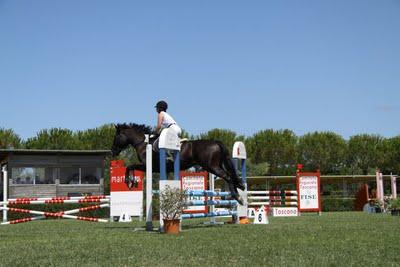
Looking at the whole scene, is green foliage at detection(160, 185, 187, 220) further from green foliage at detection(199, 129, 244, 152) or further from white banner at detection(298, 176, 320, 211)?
green foliage at detection(199, 129, 244, 152)

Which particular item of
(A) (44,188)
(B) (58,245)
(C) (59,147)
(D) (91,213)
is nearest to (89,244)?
(B) (58,245)

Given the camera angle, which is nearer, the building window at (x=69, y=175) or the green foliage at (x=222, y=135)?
the building window at (x=69, y=175)

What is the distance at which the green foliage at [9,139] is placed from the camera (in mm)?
53375

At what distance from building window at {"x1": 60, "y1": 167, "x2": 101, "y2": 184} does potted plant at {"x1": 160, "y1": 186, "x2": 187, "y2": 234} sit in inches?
1225

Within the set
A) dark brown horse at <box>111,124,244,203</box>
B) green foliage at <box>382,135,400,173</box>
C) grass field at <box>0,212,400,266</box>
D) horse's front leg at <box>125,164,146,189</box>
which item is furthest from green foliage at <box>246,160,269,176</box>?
grass field at <box>0,212,400,266</box>

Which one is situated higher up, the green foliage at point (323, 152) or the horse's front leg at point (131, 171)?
the green foliage at point (323, 152)

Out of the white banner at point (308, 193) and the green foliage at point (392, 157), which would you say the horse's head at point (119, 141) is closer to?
the white banner at point (308, 193)

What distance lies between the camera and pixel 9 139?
176 ft

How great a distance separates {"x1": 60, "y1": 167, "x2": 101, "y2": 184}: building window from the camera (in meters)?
39.5

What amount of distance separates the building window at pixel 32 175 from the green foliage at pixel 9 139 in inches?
630

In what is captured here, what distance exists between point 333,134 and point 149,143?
48.7m

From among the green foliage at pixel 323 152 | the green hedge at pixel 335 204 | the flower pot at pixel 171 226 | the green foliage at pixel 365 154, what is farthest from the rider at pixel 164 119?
the green foliage at pixel 365 154

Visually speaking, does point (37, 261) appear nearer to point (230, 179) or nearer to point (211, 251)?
point (211, 251)

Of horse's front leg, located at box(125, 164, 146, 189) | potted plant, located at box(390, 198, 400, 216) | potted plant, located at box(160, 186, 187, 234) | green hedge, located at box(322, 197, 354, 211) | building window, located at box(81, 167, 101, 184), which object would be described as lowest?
green hedge, located at box(322, 197, 354, 211)
